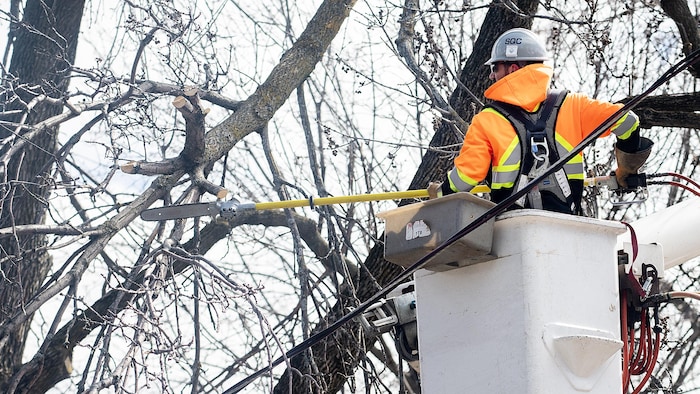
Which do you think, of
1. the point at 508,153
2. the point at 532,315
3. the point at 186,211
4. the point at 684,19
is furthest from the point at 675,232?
the point at 186,211

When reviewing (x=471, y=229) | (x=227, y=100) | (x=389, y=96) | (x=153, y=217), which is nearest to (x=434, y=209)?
(x=471, y=229)

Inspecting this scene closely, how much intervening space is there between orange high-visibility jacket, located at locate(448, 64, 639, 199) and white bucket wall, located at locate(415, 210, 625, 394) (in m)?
0.38

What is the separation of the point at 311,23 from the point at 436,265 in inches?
165

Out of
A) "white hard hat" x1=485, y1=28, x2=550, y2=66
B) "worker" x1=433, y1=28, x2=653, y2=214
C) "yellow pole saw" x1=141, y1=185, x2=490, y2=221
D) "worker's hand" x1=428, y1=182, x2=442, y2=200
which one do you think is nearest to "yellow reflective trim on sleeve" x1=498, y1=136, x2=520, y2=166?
"worker" x1=433, y1=28, x2=653, y2=214

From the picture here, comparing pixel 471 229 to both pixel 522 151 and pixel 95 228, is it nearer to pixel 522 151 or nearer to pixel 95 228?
pixel 522 151

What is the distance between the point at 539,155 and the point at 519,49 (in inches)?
25.8

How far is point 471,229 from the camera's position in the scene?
4.93 meters

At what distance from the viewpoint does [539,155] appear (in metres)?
5.44

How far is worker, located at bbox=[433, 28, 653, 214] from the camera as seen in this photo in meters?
5.45

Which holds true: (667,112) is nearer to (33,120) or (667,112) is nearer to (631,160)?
(631,160)

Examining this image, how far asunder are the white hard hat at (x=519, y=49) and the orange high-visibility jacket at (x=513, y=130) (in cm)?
15

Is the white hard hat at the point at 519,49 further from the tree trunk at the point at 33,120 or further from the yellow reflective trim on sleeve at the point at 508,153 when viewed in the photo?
the tree trunk at the point at 33,120

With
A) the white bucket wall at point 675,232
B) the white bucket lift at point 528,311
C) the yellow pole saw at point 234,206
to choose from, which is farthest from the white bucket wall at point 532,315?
the white bucket wall at point 675,232

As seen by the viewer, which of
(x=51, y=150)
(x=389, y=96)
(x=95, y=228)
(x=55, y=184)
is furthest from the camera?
(x=389, y=96)
